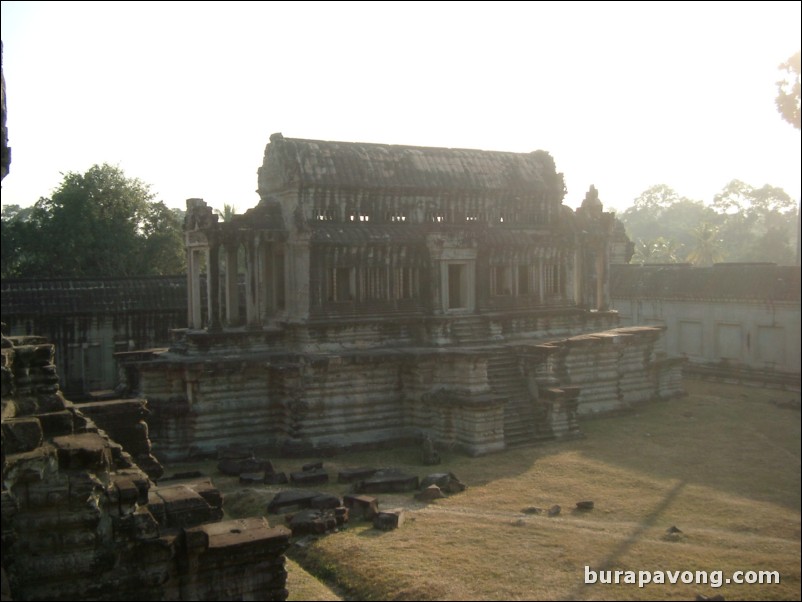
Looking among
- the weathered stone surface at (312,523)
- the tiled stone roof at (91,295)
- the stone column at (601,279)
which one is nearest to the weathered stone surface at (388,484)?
the weathered stone surface at (312,523)

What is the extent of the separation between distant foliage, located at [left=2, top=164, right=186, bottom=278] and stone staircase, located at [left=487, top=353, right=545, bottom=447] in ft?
67.6

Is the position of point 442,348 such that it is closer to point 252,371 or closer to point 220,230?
point 252,371

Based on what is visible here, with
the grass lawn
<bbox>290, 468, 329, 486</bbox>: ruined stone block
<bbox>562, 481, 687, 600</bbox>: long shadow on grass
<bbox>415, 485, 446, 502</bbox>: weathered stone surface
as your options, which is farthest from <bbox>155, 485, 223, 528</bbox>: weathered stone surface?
<bbox>290, 468, 329, 486</bbox>: ruined stone block

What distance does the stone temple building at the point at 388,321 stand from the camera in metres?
19.1

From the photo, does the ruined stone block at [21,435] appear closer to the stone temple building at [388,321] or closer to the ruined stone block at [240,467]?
the ruined stone block at [240,467]

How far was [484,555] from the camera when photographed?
11.5 meters

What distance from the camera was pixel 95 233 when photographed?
119 ft

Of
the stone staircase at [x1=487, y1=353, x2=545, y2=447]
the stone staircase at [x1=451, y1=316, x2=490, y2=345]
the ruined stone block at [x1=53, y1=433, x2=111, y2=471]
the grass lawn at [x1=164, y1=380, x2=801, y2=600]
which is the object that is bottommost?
the grass lawn at [x1=164, y1=380, x2=801, y2=600]

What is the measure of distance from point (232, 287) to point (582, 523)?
39.2ft

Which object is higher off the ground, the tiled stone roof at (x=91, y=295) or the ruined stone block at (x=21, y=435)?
the tiled stone roof at (x=91, y=295)

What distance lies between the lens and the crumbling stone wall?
8391 millimetres

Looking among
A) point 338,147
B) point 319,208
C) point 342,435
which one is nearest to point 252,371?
point 342,435

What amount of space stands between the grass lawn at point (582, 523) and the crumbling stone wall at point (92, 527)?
4.85 ft

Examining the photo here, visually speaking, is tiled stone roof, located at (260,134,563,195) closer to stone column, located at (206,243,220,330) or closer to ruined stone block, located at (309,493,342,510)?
stone column, located at (206,243,220,330)
